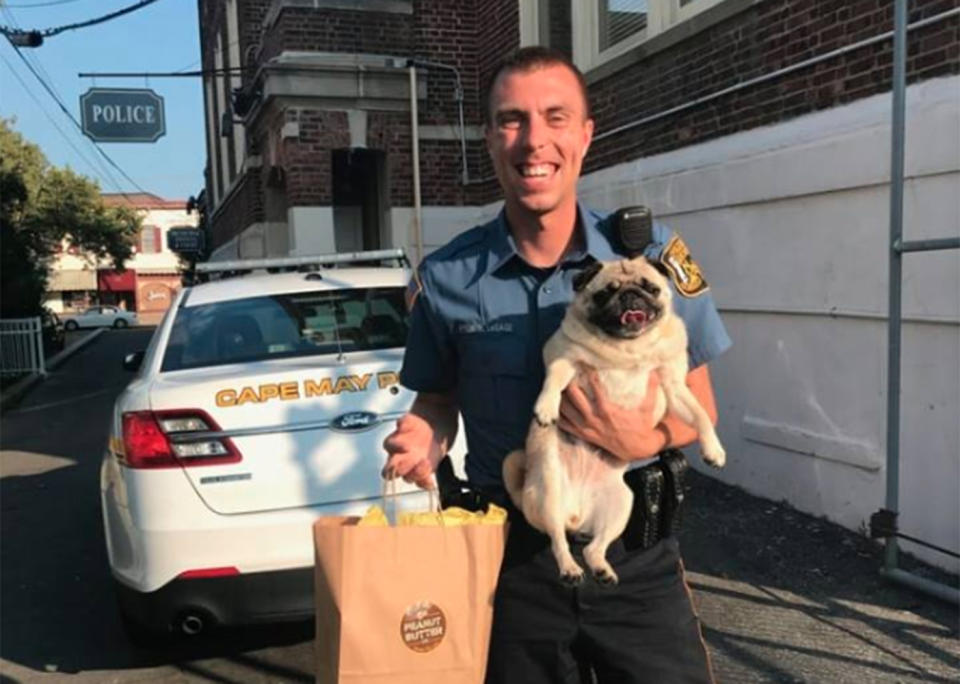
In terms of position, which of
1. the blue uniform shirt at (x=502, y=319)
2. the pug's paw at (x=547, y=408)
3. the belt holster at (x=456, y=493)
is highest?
the blue uniform shirt at (x=502, y=319)

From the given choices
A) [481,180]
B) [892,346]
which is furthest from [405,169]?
[892,346]

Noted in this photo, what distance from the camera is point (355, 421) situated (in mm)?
3830

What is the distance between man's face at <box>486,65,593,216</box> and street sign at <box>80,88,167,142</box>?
13.4 m

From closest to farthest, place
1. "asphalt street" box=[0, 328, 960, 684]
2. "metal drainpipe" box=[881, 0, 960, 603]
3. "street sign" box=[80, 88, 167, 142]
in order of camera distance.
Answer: "asphalt street" box=[0, 328, 960, 684]
"metal drainpipe" box=[881, 0, 960, 603]
"street sign" box=[80, 88, 167, 142]

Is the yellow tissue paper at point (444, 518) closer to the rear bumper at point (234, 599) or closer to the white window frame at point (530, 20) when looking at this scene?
the rear bumper at point (234, 599)

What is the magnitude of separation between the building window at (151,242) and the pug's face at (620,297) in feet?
224

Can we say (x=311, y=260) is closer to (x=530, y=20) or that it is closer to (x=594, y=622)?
(x=594, y=622)

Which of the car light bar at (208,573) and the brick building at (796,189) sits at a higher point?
the brick building at (796,189)

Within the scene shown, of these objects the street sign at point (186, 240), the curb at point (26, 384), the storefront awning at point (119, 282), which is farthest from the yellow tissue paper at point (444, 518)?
the storefront awning at point (119, 282)

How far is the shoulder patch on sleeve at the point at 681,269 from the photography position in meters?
2.01

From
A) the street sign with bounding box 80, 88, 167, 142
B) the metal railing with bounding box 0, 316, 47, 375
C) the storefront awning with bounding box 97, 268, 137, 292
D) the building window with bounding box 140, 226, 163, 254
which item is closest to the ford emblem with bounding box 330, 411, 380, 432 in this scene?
the street sign with bounding box 80, 88, 167, 142

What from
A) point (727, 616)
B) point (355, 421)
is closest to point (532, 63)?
point (355, 421)

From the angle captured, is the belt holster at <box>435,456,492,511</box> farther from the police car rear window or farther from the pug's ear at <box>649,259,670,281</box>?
the police car rear window

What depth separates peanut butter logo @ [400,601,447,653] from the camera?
1.84m
